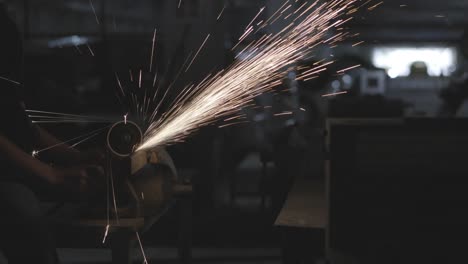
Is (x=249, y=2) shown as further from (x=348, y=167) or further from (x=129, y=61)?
(x=348, y=167)

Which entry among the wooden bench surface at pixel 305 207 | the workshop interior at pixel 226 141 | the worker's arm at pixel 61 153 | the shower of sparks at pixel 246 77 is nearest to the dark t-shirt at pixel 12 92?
the workshop interior at pixel 226 141

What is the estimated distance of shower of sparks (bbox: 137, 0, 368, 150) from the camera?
11.6ft

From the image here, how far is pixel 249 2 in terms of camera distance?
250 inches

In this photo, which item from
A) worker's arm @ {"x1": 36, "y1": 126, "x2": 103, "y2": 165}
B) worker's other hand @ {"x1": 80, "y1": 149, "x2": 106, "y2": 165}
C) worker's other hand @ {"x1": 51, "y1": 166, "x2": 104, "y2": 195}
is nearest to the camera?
worker's other hand @ {"x1": 51, "y1": 166, "x2": 104, "y2": 195}

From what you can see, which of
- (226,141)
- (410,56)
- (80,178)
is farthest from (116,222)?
(410,56)

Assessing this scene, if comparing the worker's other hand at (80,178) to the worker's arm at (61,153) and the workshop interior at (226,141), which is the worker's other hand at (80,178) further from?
the worker's arm at (61,153)

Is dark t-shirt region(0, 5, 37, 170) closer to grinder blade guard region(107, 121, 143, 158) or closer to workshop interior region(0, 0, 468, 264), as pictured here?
workshop interior region(0, 0, 468, 264)

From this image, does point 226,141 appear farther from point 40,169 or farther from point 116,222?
point 40,169

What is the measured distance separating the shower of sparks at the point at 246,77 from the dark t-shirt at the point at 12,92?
21.9 inches

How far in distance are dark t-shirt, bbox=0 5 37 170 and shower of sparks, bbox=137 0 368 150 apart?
555 mm

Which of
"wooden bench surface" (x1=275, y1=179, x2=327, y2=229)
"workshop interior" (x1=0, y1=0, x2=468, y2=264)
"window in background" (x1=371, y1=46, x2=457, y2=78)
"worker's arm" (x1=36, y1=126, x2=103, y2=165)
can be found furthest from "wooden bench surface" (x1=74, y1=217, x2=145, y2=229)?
"window in background" (x1=371, y1=46, x2=457, y2=78)

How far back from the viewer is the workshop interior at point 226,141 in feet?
5.76

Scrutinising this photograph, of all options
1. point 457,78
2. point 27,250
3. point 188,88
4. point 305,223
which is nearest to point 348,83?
point 457,78

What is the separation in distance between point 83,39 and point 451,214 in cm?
434
